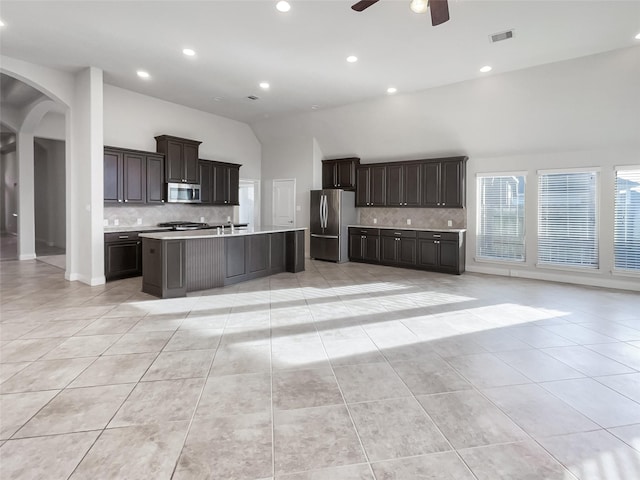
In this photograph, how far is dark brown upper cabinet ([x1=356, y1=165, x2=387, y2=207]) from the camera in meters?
8.18

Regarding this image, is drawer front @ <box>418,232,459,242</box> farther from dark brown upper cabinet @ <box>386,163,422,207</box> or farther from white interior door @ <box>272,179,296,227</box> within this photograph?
white interior door @ <box>272,179,296,227</box>

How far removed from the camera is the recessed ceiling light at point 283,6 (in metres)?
3.68

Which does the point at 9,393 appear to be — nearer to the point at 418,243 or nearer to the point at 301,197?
the point at 418,243

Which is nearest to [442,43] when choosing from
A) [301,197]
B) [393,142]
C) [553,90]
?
[553,90]

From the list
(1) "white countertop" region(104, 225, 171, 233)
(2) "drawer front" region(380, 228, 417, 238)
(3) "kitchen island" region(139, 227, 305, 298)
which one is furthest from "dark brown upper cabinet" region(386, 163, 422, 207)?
(1) "white countertop" region(104, 225, 171, 233)

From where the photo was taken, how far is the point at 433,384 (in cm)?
262

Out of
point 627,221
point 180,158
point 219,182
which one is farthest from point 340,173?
Answer: point 627,221

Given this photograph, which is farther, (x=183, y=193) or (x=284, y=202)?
(x=284, y=202)

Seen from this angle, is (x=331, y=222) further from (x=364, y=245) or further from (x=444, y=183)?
(x=444, y=183)

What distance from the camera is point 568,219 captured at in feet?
20.7

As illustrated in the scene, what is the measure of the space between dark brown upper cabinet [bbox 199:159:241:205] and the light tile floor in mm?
3765

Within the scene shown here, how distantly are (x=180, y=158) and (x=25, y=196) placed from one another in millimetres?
4226

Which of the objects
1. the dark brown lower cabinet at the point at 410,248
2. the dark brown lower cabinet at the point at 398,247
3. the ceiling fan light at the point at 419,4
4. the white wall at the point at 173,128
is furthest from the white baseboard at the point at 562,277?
the white wall at the point at 173,128

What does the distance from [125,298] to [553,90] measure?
7.12m
